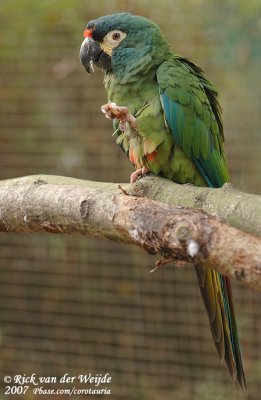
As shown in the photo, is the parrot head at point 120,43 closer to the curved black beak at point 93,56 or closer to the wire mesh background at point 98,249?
the curved black beak at point 93,56

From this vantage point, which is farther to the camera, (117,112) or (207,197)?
(117,112)

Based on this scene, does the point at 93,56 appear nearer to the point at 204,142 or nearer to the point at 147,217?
the point at 204,142

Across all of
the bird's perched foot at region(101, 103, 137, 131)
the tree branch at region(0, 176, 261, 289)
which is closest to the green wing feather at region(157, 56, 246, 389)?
the bird's perched foot at region(101, 103, 137, 131)

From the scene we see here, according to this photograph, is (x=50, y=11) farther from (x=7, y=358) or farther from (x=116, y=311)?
(x=7, y=358)

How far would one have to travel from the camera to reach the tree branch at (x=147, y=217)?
0.77 meters

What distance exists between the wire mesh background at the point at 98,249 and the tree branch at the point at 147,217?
1.21 m

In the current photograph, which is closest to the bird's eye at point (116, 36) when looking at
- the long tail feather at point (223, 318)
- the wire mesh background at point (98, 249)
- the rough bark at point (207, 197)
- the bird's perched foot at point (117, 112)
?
the bird's perched foot at point (117, 112)

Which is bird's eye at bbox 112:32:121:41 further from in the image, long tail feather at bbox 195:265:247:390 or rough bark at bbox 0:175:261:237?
long tail feather at bbox 195:265:247:390

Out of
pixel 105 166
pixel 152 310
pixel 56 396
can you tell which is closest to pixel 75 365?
pixel 56 396

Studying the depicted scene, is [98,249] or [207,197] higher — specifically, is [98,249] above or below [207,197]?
below

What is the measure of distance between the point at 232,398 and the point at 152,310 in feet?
1.38

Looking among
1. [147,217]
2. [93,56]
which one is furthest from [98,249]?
[147,217]

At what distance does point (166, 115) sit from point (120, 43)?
0.86 ft

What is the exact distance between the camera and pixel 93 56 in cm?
156
